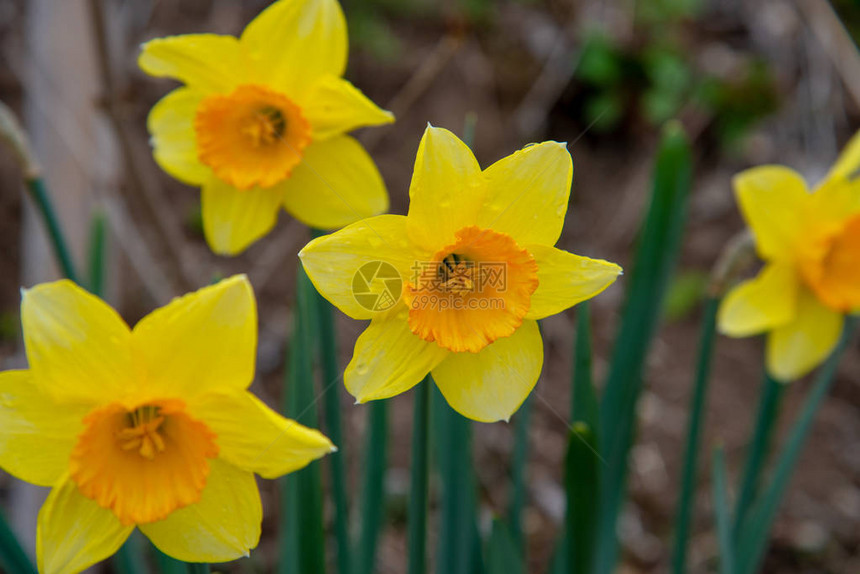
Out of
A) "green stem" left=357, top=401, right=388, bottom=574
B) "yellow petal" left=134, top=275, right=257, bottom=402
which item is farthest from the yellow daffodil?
"green stem" left=357, top=401, right=388, bottom=574

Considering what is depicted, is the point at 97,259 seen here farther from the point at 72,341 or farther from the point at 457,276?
the point at 457,276

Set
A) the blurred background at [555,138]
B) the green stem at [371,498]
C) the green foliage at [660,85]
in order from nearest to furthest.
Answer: the green stem at [371,498] → the blurred background at [555,138] → the green foliage at [660,85]

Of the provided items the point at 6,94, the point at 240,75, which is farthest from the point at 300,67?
the point at 6,94

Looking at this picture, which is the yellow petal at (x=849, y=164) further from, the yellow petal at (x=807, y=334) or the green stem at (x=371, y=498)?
the green stem at (x=371, y=498)

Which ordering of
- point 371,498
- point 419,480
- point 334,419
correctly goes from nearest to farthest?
point 419,480, point 334,419, point 371,498

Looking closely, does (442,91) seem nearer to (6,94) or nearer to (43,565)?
(6,94)

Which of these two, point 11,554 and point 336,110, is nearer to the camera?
point 11,554

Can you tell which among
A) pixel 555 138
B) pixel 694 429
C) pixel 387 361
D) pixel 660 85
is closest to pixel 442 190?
pixel 387 361

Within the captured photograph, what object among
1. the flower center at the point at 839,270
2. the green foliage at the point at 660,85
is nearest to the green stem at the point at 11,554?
the flower center at the point at 839,270
